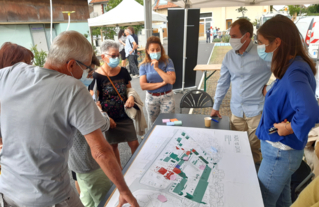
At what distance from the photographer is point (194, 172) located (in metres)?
1.38

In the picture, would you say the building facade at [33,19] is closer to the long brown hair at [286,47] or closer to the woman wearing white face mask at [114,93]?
the woman wearing white face mask at [114,93]

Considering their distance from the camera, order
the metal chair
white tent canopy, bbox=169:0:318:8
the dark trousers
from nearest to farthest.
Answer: the metal chair, white tent canopy, bbox=169:0:318:8, the dark trousers

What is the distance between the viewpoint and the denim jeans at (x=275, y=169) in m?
1.33

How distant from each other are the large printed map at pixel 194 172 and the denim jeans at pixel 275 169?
0.11 meters

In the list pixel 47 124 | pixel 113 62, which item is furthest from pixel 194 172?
pixel 113 62

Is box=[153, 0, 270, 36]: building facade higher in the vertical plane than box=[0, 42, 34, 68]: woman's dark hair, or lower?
higher

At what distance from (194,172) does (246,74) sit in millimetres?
1246

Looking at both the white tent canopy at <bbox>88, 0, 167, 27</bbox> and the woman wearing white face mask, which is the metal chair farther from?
the white tent canopy at <bbox>88, 0, 167, 27</bbox>

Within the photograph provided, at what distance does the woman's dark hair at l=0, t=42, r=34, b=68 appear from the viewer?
5.86 ft

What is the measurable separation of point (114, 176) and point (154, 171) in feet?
1.52

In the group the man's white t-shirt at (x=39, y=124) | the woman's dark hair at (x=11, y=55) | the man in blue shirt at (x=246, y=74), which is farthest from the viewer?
the man in blue shirt at (x=246, y=74)

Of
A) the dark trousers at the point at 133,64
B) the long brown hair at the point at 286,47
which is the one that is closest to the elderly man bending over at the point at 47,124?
the long brown hair at the point at 286,47

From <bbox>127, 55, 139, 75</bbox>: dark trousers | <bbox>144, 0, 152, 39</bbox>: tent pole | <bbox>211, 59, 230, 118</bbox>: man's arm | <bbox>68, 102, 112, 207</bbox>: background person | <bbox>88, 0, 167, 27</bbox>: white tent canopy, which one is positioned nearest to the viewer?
<bbox>68, 102, 112, 207</bbox>: background person

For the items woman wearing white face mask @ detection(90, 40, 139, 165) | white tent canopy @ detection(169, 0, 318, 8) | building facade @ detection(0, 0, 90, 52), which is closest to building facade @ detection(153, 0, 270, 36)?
building facade @ detection(0, 0, 90, 52)
